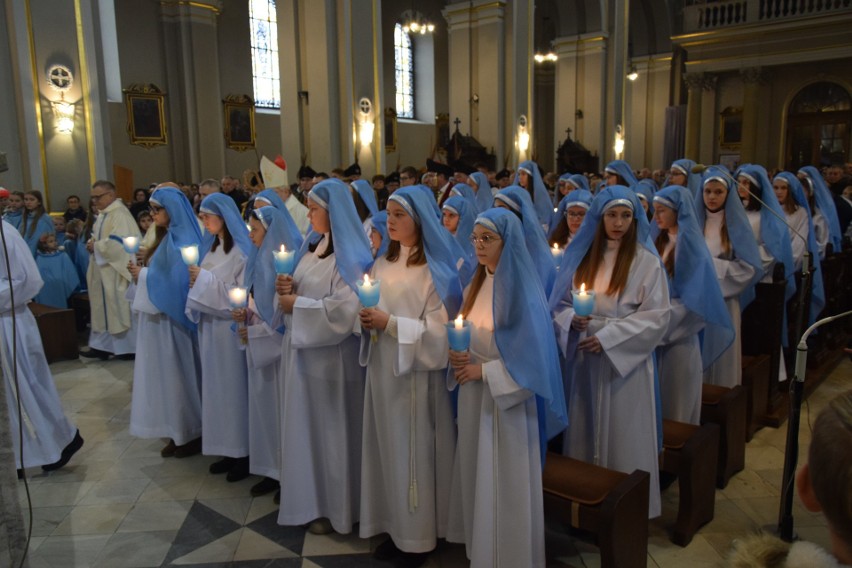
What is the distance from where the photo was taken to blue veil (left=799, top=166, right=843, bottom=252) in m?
7.45

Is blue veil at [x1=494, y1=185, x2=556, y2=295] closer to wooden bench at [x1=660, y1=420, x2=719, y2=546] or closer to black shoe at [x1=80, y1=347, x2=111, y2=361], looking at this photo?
wooden bench at [x1=660, y1=420, x2=719, y2=546]

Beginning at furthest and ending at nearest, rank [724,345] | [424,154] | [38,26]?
1. [424,154]
2. [38,26]
3. [724,345]

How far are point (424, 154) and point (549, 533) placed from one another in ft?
64.8

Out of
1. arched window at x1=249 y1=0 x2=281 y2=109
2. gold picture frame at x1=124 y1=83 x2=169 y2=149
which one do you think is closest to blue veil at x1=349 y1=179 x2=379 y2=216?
gold picture frame at x1=124 y1=83 x2=169 y2=149

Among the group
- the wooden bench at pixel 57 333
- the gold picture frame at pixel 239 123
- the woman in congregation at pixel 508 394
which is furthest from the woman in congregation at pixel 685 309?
the gold picture frame at pixel 239 123

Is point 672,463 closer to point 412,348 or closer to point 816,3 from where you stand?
point 412,348

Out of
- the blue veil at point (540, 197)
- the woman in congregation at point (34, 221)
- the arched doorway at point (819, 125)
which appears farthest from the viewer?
the arched doorway at point (819, 125)

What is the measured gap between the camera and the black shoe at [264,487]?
451 cm

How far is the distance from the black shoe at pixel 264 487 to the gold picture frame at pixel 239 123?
47.1ft

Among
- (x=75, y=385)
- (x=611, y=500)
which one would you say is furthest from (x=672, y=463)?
(x=75, y=385)

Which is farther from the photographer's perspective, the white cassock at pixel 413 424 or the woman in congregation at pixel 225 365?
the woman in congregation at pixel 225 365

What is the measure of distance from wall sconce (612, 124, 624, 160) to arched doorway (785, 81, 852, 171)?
4.92 m

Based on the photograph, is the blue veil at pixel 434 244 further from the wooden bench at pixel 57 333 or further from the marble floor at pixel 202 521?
the wooden bench at pixel 57 333

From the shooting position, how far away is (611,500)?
9.64 ft
